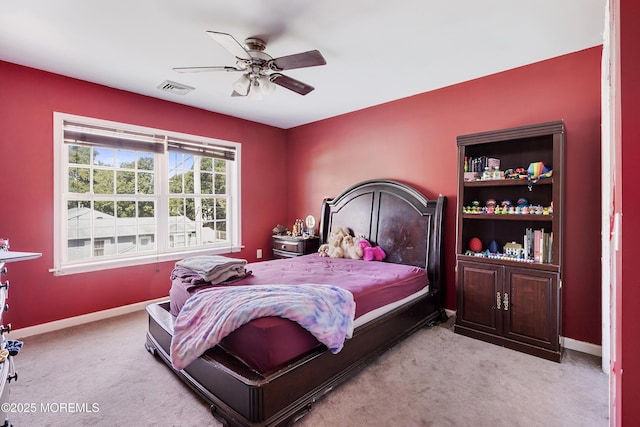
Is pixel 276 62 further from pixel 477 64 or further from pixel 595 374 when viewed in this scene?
pixel 595 374

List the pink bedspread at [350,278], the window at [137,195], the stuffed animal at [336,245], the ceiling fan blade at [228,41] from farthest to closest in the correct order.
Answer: the stuffed animal at [336,245]
the window at [137,195]
the pink bedspread at [350,278]
the ceiling fan blade at [228,41]

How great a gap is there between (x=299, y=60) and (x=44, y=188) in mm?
2873

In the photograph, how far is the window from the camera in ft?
10.9

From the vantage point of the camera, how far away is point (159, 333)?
2.42 meters

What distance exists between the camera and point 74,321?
10.6 feet

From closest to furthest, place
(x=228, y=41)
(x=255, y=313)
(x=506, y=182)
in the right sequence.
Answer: (x=255, y=313)
(x=228, y=41)
(x=506, y=182)

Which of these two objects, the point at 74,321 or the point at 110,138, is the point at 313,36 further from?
the point at 74,321

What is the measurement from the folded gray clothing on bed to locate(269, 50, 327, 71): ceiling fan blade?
5.36 ft

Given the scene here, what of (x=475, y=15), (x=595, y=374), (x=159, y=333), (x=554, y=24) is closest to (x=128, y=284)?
(x=159, y=333)

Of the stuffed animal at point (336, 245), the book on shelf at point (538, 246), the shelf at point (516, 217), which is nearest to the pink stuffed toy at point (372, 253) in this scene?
the stuffed animal at point (336, 245)

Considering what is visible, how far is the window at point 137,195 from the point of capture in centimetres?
331

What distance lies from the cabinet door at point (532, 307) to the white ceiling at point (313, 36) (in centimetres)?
193

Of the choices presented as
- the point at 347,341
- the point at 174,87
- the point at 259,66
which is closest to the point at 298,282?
the point at 347,341

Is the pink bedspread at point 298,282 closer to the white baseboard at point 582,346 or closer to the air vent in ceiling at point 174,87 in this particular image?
the white baseboard at point 582,346
